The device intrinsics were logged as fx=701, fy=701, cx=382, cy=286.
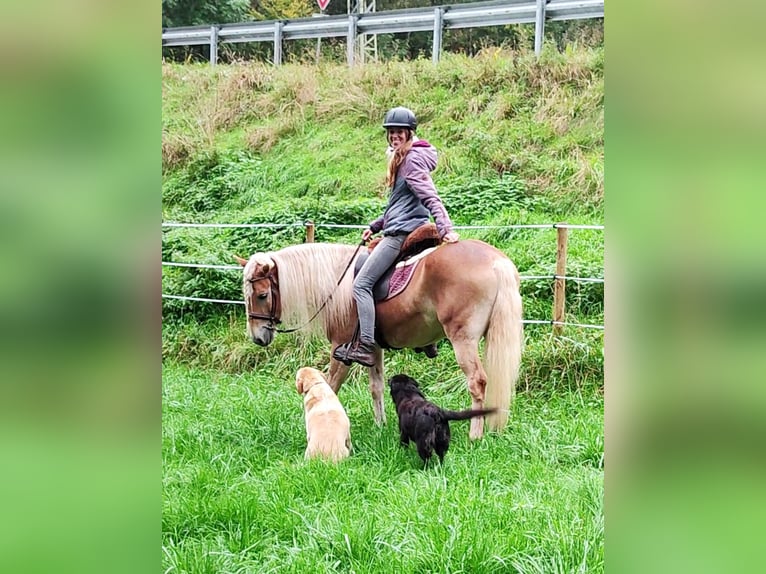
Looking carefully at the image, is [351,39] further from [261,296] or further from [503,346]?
[503,346]

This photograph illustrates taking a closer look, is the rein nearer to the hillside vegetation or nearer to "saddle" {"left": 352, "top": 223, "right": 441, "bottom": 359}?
"saddle" {"left": 352, "top": 223, "right": 441, "bottom": 359}

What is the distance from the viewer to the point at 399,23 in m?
→ 9.04

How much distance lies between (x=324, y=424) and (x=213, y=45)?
7925mm

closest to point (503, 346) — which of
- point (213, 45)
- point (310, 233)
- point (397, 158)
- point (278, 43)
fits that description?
point (397, 158)

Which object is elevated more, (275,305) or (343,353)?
(275,305)

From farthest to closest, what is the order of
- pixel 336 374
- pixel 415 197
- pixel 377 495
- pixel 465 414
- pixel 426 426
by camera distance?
pixel 336 374, pixel 415 197, pixel 426 426, pixel 465 414, pixel 377 495

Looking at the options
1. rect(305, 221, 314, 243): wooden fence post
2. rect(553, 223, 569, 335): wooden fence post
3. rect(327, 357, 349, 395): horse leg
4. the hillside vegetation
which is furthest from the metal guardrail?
rect(327, 357, 349, 395): horse leg

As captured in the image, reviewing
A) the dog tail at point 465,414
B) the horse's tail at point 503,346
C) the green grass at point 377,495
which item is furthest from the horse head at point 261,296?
the dog tail at point 465,414

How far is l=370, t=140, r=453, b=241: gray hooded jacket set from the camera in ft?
13.8

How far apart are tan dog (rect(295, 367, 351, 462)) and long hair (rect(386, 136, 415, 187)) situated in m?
1.33

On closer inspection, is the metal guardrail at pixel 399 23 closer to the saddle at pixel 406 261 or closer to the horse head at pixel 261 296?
the saddle at pixel 406 261

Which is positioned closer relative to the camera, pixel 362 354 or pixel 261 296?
pixel 362 354
